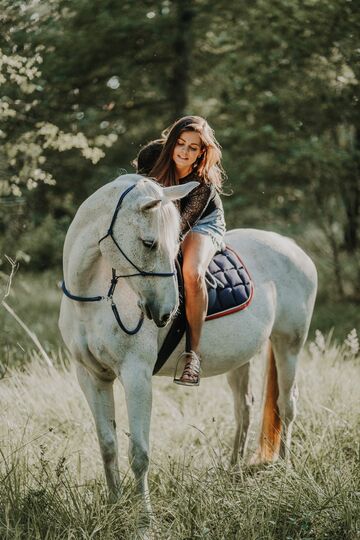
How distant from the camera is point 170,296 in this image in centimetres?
313

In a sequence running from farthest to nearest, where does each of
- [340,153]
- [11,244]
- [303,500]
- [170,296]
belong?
1. [340,153]
2. [11,244]
3. [303,500]
4. [170,296]

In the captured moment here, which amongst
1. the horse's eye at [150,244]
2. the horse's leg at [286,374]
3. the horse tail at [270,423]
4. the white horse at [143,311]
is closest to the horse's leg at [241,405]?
the white horse at [143,311]

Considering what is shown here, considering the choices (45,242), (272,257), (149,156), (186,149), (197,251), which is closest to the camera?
(197,251)

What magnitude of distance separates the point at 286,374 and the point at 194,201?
1.59 m

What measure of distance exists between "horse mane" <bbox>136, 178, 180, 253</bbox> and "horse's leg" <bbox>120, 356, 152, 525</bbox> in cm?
71

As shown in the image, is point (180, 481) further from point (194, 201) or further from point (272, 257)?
point (272, 257)

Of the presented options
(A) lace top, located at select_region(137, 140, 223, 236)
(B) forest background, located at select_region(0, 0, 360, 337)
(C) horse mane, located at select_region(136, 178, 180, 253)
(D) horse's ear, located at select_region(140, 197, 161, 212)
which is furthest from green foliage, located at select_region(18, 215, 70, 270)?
(D) horse's ear, located at select_region(140, 197, 161, 212)

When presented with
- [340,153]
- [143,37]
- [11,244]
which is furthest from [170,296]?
[143,37]

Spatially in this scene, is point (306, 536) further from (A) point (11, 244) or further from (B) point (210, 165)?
(A) point (11, 244)

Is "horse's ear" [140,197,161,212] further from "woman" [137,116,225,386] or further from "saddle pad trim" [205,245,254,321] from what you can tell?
"saddle pad trim" [205,245,254,321]

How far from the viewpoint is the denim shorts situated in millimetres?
3971

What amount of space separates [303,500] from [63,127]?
19.2 ft

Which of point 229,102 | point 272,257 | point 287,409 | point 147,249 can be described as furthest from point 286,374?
point 229,102

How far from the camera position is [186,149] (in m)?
3.93
